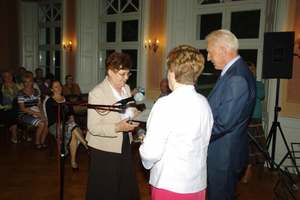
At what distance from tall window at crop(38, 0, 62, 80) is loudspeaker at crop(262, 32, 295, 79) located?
278 inches

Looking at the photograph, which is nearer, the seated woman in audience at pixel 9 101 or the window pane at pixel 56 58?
the seated woman in audience at pixel 9 101

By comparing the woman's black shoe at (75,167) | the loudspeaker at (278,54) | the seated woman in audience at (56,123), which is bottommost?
the woman's black shoe at (75,167)

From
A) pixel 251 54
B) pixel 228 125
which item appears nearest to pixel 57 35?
pixel 251 54

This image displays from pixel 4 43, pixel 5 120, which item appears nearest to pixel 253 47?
pixel 5 120

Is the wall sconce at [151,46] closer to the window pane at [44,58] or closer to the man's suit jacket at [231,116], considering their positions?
the man's suit jacket at [231,116]

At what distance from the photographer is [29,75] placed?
502 centimetres

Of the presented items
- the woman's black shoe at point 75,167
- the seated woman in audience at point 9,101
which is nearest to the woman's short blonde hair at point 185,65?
the woman's black shoe at point 75,167

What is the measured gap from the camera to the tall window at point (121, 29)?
279 inches

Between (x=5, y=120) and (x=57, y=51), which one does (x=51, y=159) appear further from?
(x=57, y=51)

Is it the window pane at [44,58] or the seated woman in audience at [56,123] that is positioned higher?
the window pane at [44,58]

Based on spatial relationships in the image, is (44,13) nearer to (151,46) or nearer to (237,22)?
(151,46)

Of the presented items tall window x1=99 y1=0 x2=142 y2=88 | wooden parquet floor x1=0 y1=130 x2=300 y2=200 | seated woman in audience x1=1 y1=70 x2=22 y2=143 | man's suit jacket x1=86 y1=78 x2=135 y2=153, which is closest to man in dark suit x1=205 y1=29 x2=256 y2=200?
man's suit jacket x1=86 y1=78 x2=135 y2=153

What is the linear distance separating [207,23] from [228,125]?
4.81 metres

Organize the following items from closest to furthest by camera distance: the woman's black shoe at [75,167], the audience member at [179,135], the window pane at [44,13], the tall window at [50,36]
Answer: the audience member at [179,135] → the woman's black shoe at [75,167] → the tall window at [50,36] → the window pane at [44,13]
